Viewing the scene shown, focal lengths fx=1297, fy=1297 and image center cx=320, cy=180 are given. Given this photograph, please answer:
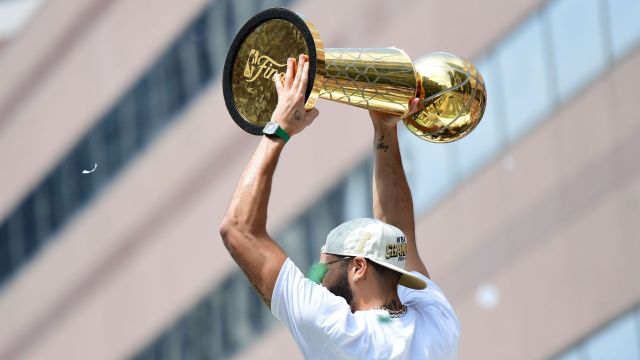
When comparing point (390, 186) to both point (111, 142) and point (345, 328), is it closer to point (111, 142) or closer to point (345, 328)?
point (345, 328)

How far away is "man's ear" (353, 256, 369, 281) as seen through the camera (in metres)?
3.94

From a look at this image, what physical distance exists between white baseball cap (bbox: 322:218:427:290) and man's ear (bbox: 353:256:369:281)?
0.02 metres

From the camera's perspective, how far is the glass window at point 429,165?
13.8 m

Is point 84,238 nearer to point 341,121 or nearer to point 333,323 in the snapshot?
point 341,121

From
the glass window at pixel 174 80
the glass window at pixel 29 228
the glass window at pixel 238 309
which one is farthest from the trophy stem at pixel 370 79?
the glass window at pixel 29 228

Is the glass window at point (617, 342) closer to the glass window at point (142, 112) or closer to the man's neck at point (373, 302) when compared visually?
the glass window at point (142, 112)

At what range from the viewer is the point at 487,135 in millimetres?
13555

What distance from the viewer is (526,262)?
43.2 feet

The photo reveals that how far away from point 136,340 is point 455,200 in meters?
4.97

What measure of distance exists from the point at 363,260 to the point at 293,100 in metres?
0.54

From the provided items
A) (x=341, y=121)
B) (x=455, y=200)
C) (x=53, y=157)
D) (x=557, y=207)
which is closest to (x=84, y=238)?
(x=53, y=157)

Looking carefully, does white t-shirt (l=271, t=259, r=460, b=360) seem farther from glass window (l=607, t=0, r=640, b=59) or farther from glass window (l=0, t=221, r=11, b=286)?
glass window (l=0, t=221, r=11, b=286)

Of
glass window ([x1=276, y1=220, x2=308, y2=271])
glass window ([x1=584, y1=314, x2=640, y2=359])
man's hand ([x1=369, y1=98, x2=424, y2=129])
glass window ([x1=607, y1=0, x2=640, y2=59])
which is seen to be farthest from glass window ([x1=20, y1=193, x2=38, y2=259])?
man's hand ([x1=369, y1=98, x2=424, y2=129])

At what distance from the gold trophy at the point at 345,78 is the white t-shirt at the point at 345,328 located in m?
0.57
